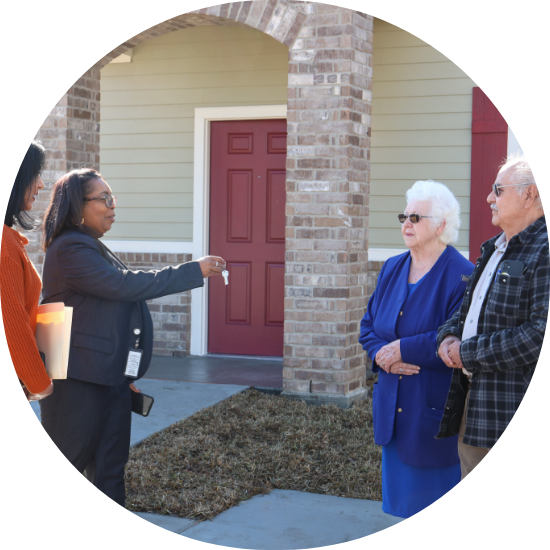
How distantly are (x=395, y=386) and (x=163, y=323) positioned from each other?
5037mm

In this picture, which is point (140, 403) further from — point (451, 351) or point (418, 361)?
point (451, 351)

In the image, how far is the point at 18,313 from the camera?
2684 millimetres

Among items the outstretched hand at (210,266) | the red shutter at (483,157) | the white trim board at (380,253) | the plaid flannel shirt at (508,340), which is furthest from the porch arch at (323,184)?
the plaid flannel shirt at (508,340)

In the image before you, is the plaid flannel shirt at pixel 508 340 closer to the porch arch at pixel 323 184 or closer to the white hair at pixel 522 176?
the white hair at pixel 522 176

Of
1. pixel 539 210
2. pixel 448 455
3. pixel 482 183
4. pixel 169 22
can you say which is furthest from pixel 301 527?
pixel 169 22

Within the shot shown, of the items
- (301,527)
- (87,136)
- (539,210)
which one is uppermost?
(87,136)

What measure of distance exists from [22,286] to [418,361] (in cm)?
173

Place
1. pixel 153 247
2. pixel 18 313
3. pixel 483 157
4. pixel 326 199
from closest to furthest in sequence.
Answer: pixel 18 313, pixel 326 199, pixel 483 157, pixel 153 247

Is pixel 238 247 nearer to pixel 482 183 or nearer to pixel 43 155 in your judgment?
pixel 482 183

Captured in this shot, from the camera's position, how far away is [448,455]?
3215 millimetres

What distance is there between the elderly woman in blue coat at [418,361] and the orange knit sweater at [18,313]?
1.53 meters

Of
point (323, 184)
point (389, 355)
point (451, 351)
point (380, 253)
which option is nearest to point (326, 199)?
point (323, 184)

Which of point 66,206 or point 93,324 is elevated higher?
point 66,206

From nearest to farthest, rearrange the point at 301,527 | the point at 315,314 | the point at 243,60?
the point at 301,527, the point at 315,314, the point at 243,60
